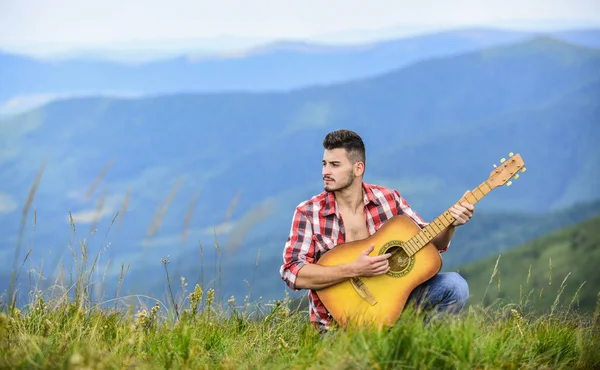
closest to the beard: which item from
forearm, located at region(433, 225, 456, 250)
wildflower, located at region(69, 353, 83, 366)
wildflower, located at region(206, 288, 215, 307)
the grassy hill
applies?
forearm, located at region(433, 225, 456, 250)

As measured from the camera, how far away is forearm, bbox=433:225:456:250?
3.59 meters

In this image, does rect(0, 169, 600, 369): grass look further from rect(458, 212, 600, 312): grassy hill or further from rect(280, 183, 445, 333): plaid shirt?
rect(458, 212, 600, 312): grassy hill

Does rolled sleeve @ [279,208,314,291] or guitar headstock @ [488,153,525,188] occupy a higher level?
guitar headstock @ [488,153,525,188]

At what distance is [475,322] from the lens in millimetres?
3166

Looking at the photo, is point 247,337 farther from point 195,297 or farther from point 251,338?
point 195,297

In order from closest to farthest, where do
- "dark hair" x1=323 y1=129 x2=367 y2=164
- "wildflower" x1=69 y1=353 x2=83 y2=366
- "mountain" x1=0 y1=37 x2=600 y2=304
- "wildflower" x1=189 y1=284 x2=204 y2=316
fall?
"wildflower" x1=69 y1=353 x2=83 y2=366 → "dark hair" x1=323 y1=129 x2=367 y2=164 → "wildflower" x1=189 y1=284 x2=204 y2=316 → "mountain" x1=0 y1=37 x2=600 y2=304

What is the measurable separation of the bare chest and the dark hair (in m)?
0.25

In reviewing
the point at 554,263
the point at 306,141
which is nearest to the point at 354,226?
the point at 554,263

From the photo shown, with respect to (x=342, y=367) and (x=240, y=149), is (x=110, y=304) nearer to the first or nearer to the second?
(x=342, y=367)

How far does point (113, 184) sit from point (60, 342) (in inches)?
1155

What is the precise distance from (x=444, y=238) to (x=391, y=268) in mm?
265

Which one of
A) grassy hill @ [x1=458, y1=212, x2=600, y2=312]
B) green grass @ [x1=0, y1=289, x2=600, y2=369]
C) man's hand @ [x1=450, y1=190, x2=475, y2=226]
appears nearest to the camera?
green grass @ [x1=0, y1=289, x2=600, y2=369]

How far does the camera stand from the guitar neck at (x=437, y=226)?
11.4 ft

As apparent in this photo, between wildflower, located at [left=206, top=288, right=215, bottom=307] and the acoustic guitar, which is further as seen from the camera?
wildflower, located at [left=206, top=288, right=215, bottom=307]
